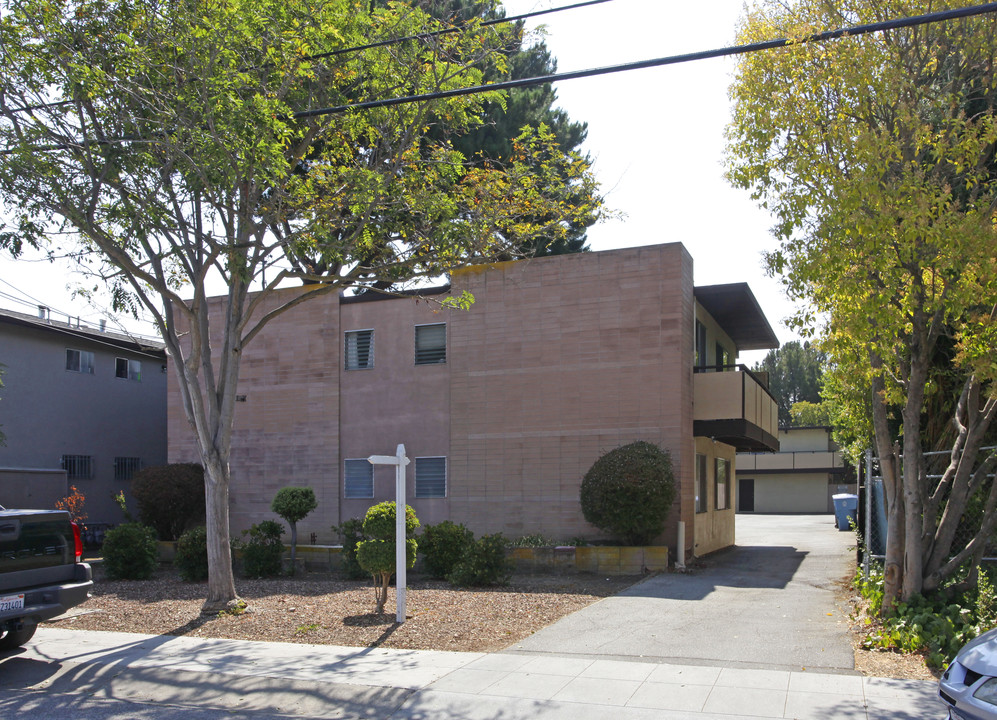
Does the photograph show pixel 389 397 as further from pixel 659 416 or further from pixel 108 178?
pixel 108 178

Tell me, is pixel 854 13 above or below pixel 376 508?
above

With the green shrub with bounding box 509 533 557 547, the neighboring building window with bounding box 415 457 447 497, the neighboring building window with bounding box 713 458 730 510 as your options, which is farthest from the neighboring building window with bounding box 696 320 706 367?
the neighboring building window with bounding box 415 457 447 497

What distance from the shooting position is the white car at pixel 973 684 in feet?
17.2

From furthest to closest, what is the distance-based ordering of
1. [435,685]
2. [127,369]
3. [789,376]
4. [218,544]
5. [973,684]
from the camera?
[789,376] → [127,369] → [218,544] → [435,685] → [973,684]

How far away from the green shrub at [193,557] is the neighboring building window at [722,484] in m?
12.3

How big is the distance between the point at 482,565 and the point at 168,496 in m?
10.2

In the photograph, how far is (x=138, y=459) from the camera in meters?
28.1

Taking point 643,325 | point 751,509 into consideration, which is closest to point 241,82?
point 643,325

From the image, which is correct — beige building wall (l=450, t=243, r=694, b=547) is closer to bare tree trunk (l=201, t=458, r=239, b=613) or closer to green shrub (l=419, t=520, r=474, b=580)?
green shrub (l=419, t=520, r=474, b=580)

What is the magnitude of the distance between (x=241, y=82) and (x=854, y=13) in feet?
24.6

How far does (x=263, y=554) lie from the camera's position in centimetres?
1634

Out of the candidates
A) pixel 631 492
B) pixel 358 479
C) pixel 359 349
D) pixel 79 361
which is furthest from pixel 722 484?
pixel 79 361

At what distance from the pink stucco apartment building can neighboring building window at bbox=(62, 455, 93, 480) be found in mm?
6773

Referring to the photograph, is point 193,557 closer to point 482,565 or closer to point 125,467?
point 482,565
